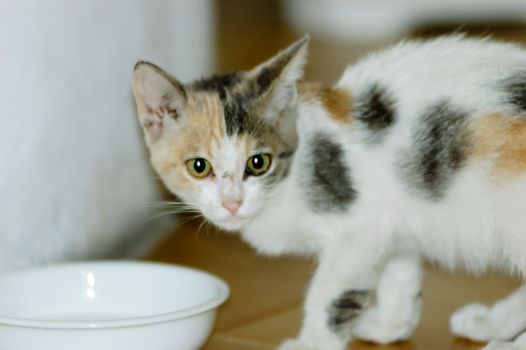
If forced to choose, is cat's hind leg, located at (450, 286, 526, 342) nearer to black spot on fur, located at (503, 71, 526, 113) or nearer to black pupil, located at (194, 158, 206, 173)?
black spot on fur, located at (503, 71, 526, 113)

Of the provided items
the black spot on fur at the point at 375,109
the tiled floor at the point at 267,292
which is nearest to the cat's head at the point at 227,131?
the black spot on fur at the point at 375,109

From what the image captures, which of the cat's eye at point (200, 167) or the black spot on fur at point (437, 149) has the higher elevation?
the black spot on fur at point (437, 149)

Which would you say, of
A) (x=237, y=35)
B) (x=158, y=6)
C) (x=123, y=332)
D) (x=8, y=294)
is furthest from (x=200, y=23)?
(x=237, y=35)

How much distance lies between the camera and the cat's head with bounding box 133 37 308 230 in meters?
1.73

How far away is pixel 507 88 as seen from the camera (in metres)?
1.68

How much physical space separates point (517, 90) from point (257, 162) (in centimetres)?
55

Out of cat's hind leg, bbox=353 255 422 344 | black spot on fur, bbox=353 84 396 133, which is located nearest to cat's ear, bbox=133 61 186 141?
black spot on fur, bbox=353 84 396 133

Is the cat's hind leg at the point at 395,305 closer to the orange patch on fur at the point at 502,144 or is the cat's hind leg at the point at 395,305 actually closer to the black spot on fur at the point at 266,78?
the orange patch on fur at the point at 502,144

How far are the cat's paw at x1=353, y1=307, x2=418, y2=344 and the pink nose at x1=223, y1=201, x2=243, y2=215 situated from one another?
437 millimetres

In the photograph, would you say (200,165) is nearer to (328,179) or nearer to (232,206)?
(232,206)

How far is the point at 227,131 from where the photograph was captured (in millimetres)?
1734

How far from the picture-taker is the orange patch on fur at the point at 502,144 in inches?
64.4

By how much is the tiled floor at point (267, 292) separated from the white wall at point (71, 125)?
0.84 feet

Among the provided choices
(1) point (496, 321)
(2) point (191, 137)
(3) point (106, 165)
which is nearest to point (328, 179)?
(2) point (191, 137)
